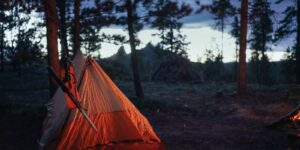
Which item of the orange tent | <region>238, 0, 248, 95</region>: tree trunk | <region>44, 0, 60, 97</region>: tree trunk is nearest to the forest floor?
<region>238, 0, 248, 95</region>: tree trunk

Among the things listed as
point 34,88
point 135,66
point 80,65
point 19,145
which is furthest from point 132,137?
point 34,88

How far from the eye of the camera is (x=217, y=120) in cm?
1516

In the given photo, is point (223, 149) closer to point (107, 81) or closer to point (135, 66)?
point (107, 81)

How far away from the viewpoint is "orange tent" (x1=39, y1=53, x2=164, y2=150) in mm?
8477

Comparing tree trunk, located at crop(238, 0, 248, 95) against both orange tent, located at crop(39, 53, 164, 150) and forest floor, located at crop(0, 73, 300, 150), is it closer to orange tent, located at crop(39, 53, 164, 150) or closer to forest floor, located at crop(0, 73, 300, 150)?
forest floor, located at crop(0, 73, 300, 150)

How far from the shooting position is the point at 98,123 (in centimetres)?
867

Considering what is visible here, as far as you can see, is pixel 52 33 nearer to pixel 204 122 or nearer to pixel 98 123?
pixel 98 123

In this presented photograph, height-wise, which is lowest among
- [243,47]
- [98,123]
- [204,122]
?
[204,122]

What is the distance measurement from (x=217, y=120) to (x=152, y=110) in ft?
10.6

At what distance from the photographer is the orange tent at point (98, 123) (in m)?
8.48

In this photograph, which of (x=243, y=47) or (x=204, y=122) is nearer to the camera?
(x=204, y=122)

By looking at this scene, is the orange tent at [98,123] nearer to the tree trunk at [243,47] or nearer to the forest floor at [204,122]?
the forest floor at [204,122]

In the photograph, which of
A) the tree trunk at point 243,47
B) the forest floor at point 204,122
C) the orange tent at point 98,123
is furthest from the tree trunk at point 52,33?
the tree trunk at point 243,47

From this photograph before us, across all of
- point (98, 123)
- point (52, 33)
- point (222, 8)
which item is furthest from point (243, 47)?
point (98, 123)
